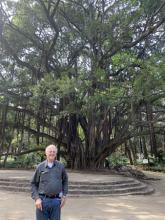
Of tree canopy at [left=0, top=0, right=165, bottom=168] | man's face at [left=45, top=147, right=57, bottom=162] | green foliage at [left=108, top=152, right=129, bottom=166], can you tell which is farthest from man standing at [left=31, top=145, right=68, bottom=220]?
green foliage at [left=108, top=152, right=129, bottom=166]

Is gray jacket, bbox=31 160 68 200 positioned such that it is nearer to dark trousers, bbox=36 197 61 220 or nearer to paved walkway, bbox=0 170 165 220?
dark trousers, bbox=36 197 61 220

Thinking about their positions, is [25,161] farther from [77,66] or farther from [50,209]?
[50,209]

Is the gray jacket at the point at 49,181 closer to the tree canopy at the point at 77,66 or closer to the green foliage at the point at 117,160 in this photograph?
the tree canopy at the point at 77,66

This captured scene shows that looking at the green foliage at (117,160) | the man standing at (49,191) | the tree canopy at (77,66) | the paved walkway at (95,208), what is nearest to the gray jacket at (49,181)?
the man standing at (49,191)

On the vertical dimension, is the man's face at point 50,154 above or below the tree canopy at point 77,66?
below

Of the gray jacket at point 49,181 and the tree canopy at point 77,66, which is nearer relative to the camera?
the gray jacket at point 49,181

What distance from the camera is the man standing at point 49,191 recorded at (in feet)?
15.3

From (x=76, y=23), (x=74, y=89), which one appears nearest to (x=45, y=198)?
(x=74, y=89)

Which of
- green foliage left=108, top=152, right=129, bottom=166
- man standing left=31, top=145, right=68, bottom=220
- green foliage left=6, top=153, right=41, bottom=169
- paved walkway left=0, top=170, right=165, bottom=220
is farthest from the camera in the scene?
green foliage left=108, top=152, right=129, bottom=166

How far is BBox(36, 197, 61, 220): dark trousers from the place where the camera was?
183 inches

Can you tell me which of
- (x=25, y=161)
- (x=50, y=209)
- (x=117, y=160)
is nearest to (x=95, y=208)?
(x=50, y=209)

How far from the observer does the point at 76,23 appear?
1745cm

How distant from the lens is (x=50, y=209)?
15.3 ft

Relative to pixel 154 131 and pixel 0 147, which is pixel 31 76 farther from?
pixel 154 131
